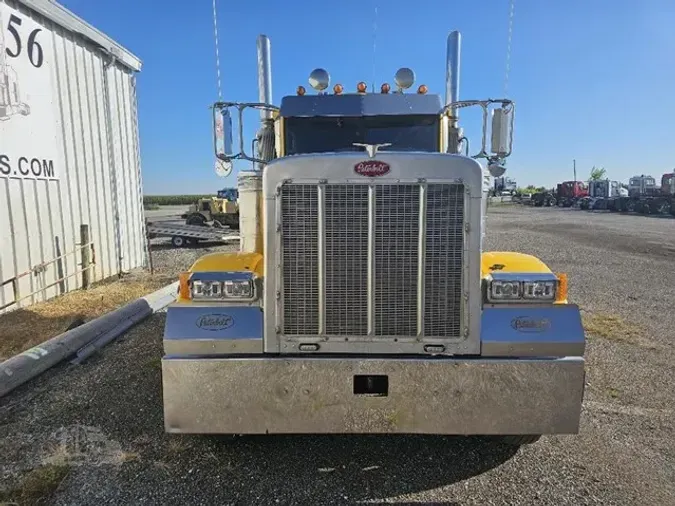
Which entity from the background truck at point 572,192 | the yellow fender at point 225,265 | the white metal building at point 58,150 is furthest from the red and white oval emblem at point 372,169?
the background truck at point 572,192

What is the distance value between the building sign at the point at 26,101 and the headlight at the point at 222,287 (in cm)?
548

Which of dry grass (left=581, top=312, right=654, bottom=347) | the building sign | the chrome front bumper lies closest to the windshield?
the chrome front bumper

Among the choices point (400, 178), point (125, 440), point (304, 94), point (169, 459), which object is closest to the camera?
point (400, 178)

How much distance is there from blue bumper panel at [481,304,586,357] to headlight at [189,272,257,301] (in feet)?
4.89

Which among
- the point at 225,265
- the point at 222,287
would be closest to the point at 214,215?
the point at 225,265

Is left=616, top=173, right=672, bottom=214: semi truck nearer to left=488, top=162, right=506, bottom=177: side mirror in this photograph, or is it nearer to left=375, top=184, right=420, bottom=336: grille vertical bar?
left=488, top=162, right=506, bottom=177: side mirror

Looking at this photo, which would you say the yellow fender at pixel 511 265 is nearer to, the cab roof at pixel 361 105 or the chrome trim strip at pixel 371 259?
the chrome trim strip at pixel 371 259

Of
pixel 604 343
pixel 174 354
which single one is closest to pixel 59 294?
pixel 174 354

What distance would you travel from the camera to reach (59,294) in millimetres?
8141

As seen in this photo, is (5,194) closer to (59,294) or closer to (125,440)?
(59,294)

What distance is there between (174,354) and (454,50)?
4469mm

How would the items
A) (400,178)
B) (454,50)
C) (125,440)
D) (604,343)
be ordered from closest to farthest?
(400,178) → (125,440) → (454,50) → (604,343)

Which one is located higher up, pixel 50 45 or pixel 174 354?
pixel 50 45

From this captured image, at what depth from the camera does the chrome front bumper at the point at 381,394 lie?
113 inches
